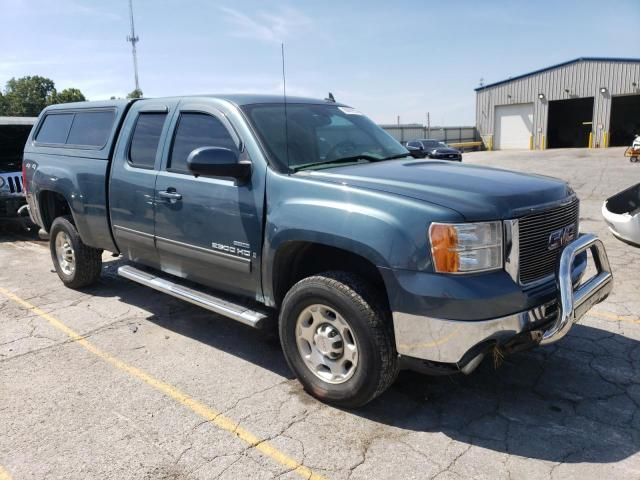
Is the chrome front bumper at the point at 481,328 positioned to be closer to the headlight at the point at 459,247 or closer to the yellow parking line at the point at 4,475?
the headlight at the point at 459,247

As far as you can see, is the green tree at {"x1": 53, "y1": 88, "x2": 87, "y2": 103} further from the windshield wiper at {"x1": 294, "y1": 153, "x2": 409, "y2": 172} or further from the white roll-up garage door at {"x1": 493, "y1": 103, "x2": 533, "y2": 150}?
the windshield wiper at {"x1": 294, "y1": 153, "x2": 409, "y2": 172}

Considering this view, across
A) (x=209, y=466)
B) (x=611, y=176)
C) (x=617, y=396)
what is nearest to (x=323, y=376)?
(x=209, y=466)

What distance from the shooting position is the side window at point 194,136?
13.1ft

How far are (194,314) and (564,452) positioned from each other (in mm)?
3463

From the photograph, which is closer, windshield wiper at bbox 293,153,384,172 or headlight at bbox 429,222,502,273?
headlight at bbox 429,222,502,273

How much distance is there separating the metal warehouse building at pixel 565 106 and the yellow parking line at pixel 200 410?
36157 mm

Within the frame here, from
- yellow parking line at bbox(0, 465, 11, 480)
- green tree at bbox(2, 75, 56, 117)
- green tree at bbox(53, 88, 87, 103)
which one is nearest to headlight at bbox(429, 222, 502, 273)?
yellow parking line at bbox(0, 465, 11, 480)

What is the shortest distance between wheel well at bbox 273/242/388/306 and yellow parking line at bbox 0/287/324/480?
0.85 metres

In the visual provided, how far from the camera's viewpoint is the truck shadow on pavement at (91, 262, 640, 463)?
2.96 metres

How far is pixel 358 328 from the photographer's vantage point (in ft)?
9.98

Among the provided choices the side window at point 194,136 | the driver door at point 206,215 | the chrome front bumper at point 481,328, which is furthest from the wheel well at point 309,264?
the side window at point 194,136

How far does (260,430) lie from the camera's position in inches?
124

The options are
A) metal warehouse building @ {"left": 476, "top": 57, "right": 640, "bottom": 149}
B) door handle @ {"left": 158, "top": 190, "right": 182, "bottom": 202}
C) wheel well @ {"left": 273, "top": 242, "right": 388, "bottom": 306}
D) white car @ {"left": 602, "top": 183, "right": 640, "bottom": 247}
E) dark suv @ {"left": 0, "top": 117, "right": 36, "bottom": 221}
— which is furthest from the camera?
metal warehouse building @ {"left": 476, "top": 57, "right": 640, "bottom": 149}

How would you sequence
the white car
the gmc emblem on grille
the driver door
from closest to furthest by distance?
the gmc emblem on grille
the driver door
the white car
